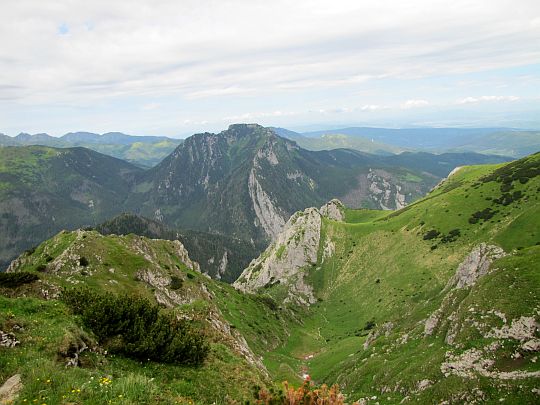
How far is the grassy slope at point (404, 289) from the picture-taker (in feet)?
144

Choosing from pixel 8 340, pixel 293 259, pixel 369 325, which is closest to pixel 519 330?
pixel 8 340

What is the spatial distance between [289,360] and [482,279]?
5281 centimetres

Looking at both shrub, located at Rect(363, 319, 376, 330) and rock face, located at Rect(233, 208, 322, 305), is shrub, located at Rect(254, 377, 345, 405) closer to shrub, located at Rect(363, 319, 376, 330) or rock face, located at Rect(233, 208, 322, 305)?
shrub, located at Rect(363, 319, 376, 330)

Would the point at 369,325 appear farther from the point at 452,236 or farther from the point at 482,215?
the point at 482,215

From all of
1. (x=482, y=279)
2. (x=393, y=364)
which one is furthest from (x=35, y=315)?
(x=482, y=279)

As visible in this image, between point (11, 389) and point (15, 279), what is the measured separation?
3093 centimetres

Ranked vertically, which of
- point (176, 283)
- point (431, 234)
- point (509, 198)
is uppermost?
point (509, 198)

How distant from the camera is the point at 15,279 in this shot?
1665 inches

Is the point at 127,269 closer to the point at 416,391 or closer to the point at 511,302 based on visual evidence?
the point at 416,391

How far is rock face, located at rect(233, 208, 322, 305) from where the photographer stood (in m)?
157

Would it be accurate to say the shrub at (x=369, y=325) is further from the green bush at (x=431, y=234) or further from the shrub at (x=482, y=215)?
the shrub at (x=482, y=215)

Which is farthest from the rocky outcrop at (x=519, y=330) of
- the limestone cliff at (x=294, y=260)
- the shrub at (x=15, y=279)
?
the limestone cliff at (x=294, y=260)

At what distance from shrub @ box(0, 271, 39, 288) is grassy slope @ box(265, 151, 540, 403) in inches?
1331

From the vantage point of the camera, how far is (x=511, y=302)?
4197 cm
